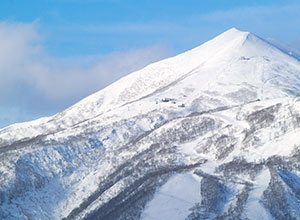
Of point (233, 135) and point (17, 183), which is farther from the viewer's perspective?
point (233, 135)

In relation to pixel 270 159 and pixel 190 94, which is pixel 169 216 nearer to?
pixel 270 159

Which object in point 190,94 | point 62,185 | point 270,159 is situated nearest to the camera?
point 270,159

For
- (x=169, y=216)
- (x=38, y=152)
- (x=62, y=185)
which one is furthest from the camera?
(x=38, y=152)

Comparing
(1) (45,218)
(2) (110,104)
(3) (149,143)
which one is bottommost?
(1) (45,218)

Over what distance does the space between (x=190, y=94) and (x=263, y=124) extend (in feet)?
218

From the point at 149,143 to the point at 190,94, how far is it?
198 feet

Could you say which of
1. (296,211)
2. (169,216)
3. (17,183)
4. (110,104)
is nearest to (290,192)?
(296,211)

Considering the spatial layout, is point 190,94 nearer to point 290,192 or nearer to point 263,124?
point 263,124

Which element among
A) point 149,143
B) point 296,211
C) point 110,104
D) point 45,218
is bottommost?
point 296,211

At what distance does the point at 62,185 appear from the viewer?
106125 mm

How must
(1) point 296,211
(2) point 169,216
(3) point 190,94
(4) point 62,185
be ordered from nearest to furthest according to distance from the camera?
(1) point 296,211 < (2) point 169,216 < (4) point 62,185 < (3) point 190,94

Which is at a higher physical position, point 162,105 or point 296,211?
point 162,105

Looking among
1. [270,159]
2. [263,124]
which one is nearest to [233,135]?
[263,124]

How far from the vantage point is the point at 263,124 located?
4286 inches
